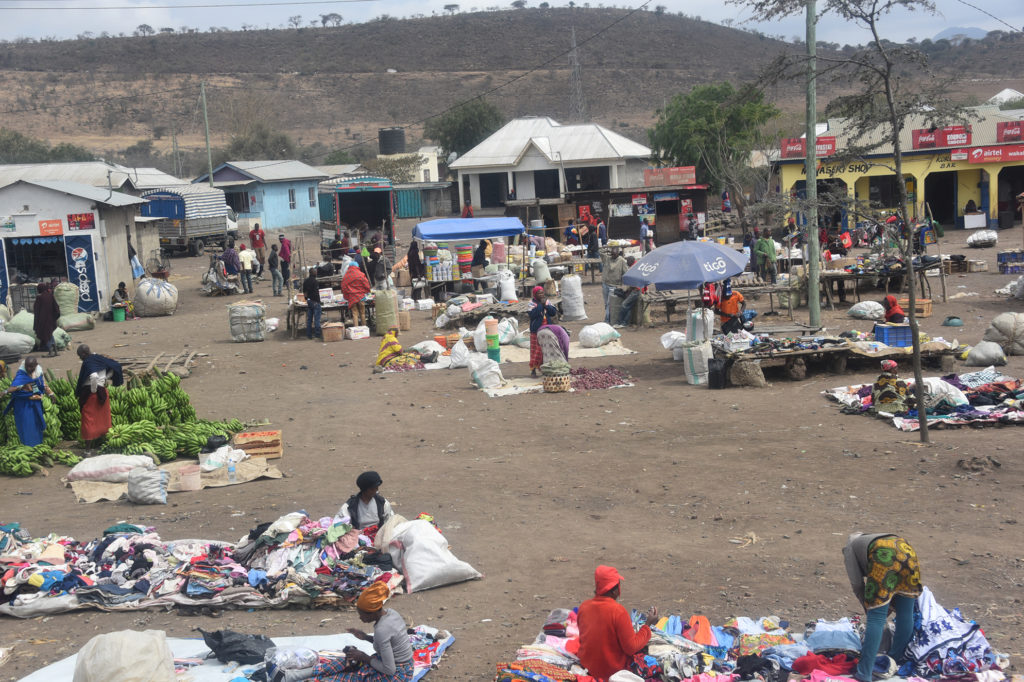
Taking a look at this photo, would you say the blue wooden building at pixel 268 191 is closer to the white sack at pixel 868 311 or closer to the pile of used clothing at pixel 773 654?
Answer: the white sack at pixel 868 311

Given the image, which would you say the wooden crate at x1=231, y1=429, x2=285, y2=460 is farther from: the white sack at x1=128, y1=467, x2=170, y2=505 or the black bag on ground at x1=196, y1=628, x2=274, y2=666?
the black bag on ground at x1=196, y1=628, x2=274, y2=666

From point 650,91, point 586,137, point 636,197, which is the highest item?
point 650,91

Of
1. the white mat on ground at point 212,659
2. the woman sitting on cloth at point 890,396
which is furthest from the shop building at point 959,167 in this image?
the white mat on ground at point 212,659

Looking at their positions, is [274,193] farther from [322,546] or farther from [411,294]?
[322,546]

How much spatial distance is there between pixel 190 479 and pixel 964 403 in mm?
9050

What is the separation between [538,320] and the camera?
1612 centimetres

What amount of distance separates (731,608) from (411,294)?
20.0m

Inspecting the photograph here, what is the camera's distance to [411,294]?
26484 millimetres

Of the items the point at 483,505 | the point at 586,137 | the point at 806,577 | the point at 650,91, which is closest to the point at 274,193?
the point at 586,137

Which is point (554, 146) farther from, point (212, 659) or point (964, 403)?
point (212, 659)

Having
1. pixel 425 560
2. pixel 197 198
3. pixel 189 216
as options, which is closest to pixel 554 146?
pixel 197 198

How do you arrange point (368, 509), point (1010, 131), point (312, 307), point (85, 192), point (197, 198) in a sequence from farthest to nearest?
point (197, 198) → point (1010, 131) → point (85, 192) → point (312, 307) → point (368, 509)

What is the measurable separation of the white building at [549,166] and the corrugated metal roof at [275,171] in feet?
23.8

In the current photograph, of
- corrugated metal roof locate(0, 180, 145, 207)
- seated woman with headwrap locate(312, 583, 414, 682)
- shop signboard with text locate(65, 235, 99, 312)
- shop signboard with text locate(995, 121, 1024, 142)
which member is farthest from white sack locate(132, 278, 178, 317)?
shop signboard with text locate(995, 121, 1024, 142)
